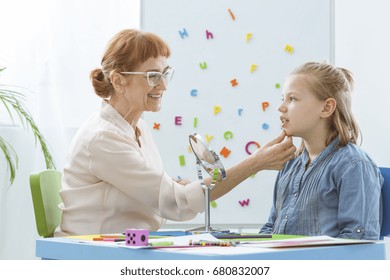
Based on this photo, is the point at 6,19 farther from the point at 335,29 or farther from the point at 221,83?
the point at 335,29

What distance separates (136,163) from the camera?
2.00 meters

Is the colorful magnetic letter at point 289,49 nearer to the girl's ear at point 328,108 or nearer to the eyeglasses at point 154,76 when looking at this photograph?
the eyeglasses at point 154,76

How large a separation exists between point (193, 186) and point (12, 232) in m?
1.83

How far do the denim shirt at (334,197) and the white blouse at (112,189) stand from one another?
0.30 metres

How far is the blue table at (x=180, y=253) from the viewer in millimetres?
1088

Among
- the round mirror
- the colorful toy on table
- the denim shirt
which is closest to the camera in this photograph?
the colorful toy on table

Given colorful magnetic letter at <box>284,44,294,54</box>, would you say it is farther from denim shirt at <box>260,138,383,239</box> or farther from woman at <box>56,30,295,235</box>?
denim shirt at <box>260,138,383,239</box>

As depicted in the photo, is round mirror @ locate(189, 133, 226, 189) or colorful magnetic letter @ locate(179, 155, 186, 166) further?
colorful magnetic letter @ locate(179, 155, 186, 166)

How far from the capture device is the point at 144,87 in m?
2.21

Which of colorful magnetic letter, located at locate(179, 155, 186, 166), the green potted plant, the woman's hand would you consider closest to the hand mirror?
the woman's hand

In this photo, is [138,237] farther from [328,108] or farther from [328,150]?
[328,108]

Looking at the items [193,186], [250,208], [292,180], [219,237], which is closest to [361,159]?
[292,180]

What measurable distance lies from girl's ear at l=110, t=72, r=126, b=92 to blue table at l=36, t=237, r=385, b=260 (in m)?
0.92

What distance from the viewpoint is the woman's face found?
2.19 meters
